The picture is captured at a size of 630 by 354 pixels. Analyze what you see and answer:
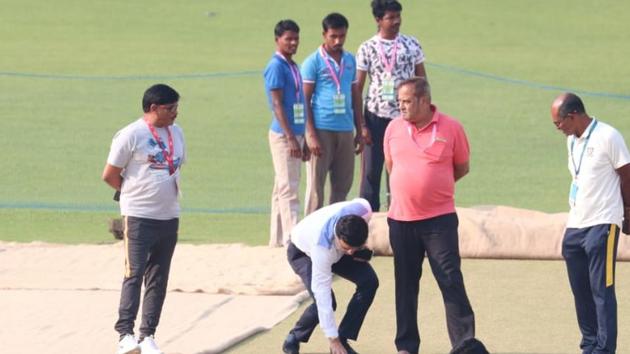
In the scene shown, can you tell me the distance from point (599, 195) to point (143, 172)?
2.65 metres

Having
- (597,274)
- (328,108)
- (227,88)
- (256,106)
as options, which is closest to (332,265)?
(597,274)

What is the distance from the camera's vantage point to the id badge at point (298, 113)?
12242mm

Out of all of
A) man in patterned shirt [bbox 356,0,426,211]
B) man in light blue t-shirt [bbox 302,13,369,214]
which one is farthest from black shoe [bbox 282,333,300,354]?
man in patterned shirt [bbox 356,0,426,211]

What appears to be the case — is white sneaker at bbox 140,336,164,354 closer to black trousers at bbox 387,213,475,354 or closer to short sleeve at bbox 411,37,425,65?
black trousers at bbox 387,213,475,354

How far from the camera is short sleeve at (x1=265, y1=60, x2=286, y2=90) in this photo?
1209cm

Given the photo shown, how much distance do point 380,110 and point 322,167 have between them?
0.80m

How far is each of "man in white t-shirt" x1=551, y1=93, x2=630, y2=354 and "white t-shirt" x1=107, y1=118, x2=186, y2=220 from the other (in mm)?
2305

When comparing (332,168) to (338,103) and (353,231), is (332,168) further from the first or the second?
(353,231)

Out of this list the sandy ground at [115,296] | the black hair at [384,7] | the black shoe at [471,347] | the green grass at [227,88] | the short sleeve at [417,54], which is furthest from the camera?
the green grass at [227,88]

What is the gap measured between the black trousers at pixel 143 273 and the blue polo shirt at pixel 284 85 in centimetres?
298

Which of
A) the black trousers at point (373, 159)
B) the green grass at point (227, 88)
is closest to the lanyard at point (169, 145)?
the black trousers at point (373, 159)

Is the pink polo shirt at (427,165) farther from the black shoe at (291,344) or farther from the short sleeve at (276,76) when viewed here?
the short sleeve at (276,76)

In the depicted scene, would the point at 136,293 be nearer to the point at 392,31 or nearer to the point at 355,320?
the point at 355,320

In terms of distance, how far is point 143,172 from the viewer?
920 cm
